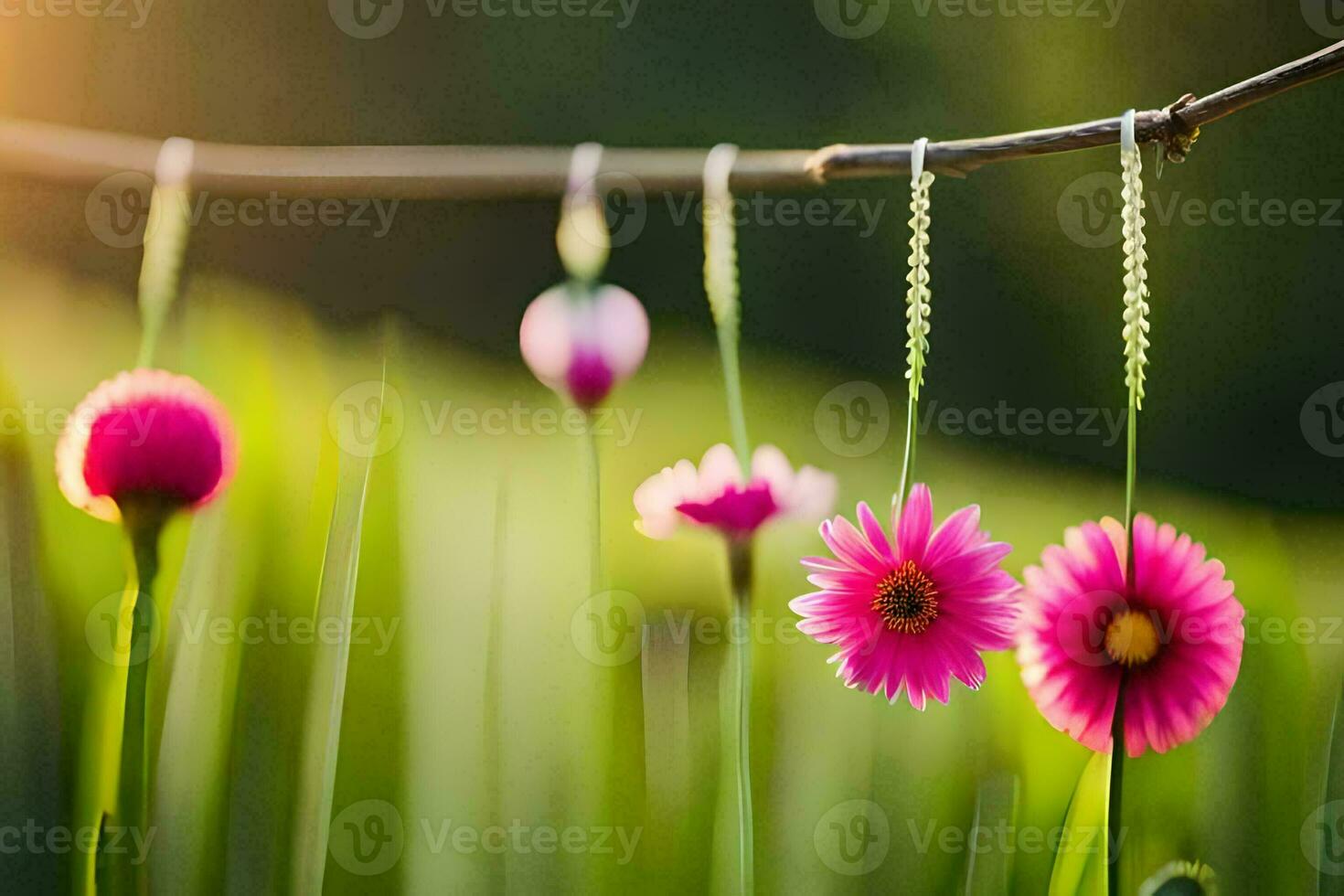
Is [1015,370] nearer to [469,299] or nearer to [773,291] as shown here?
[773,291]

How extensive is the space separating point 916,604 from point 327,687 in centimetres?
53

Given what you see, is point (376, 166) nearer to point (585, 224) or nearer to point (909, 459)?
point (585, 224)

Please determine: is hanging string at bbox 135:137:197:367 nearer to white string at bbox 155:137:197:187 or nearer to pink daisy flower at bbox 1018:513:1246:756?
white string at bbox 155:137:197:187

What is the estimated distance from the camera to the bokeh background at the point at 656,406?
977 mm

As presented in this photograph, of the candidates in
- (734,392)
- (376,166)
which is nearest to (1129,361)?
(734,392)

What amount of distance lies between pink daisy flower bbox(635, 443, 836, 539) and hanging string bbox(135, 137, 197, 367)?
480 mm

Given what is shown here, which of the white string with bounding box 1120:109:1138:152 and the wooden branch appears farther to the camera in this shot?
the wooden branch

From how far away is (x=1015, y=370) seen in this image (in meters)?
1.01

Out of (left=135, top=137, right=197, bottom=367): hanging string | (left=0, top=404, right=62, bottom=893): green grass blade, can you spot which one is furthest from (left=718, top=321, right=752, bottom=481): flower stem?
(left=0, top=404, right=62, bottom=893): green grass blade

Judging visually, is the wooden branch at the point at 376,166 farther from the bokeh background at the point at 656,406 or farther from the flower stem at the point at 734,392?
the flower stem at the point at 734,392

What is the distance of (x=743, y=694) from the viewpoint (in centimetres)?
98

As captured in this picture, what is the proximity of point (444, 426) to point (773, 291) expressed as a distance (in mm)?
330

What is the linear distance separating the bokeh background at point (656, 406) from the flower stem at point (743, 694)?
0.04ft

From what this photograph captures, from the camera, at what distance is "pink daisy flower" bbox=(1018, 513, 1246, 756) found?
0.96 m
